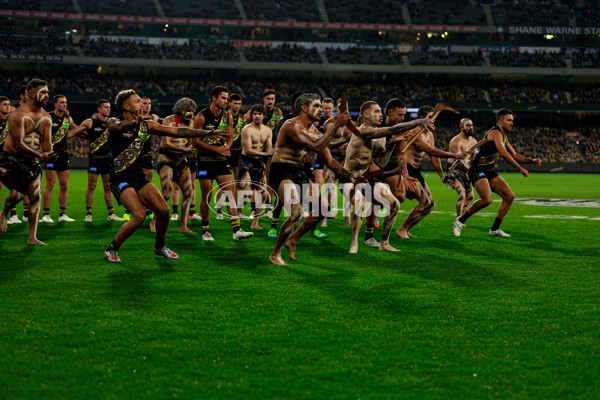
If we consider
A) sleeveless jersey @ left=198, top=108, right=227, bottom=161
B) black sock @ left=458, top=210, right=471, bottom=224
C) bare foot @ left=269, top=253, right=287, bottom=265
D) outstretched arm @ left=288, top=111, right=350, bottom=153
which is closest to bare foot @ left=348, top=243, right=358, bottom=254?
bare foot @ left=269, top=253, right=287, bottom=265

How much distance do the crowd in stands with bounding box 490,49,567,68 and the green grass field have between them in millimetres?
55667

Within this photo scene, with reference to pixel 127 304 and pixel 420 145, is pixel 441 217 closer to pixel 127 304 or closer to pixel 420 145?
pixel 420 145

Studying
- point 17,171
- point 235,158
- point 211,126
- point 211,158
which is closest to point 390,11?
point 235,158

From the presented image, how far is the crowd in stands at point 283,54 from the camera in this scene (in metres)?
59.1

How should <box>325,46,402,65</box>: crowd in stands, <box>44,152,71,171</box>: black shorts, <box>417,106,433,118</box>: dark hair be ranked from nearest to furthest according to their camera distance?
<box>417,106,433,118</box>: dark hair → <box>44,152,71,171</box>: black shorts → <box>325,46,402,65</box>: crowd in stands

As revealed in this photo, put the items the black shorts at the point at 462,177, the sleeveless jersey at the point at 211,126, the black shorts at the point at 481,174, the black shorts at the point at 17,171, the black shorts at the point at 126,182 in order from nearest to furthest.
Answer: the black shorts at the point at 126,182 < the black shorts at the point at 17,171 < the sleeveless jersey at the point at 211,126 < the black shorts at the point at 481,174 < the black shorts at the point at 462,177

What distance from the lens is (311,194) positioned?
8.77m

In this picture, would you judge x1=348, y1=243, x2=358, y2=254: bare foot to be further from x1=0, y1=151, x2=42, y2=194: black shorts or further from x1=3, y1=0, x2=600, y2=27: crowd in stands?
x1=3, y1=0, x2=600, y2=27: crowd in stands

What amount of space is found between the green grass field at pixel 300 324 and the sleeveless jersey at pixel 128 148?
129cm

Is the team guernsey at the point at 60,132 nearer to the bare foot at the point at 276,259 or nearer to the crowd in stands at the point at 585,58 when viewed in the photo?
the bare foot at the point at 276,259

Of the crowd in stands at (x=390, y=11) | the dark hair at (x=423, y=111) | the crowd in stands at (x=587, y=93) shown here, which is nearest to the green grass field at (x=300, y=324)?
the dark hair at (x=423, y=111)

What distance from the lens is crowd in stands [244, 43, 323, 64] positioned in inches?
2327

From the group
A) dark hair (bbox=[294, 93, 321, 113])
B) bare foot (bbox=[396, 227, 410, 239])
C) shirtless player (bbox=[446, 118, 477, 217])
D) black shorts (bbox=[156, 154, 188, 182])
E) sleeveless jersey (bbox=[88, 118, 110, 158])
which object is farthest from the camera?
sleeveless jersey (bbox=[88, 118, 110, 158])

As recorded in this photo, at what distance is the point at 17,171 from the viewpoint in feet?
32.3
